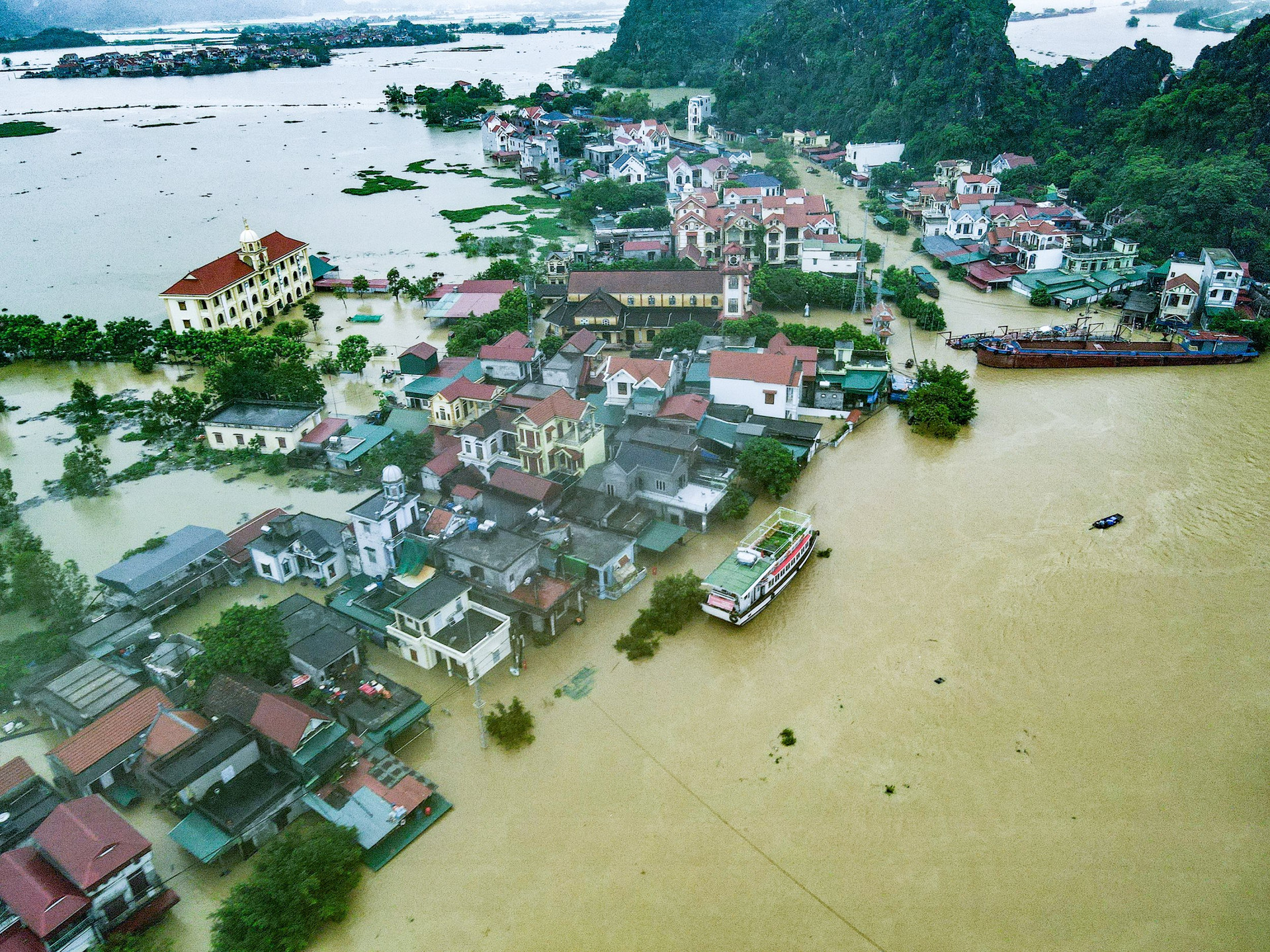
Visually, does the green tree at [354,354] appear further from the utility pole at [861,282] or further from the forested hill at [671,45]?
the forested hill at [671,45]

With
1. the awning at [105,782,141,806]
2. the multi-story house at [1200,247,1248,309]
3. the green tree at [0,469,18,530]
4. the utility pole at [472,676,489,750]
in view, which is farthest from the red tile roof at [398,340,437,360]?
the multi-story house at [1200,247,1248,309]

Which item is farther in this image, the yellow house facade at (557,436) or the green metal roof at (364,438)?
the green metal roof at (364,438)

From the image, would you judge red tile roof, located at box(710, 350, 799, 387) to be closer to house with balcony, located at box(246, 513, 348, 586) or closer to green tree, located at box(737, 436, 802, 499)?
green tree, located at box(737, 436, 802, 499)

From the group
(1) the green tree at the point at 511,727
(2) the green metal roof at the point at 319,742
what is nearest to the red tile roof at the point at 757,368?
(1) the green tree at the point at 511,727

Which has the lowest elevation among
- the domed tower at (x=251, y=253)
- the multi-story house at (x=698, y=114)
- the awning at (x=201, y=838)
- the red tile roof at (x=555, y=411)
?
the awning at (x=201, y=838)

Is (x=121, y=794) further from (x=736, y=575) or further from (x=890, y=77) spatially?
(x=890, y=77)
